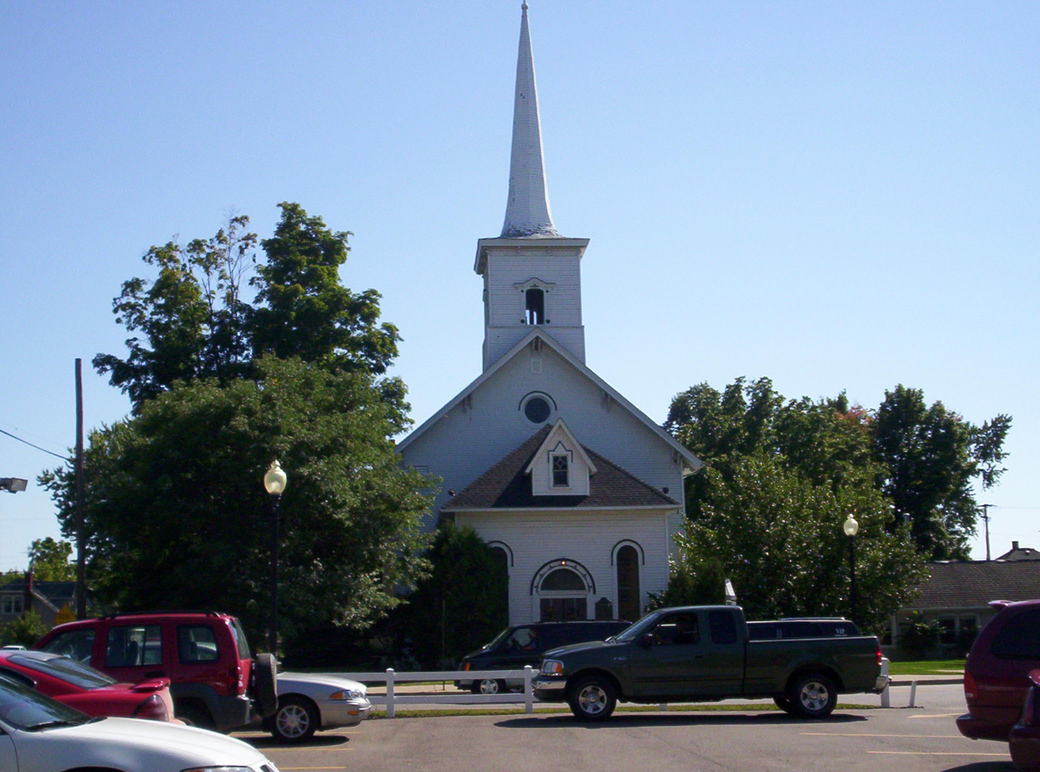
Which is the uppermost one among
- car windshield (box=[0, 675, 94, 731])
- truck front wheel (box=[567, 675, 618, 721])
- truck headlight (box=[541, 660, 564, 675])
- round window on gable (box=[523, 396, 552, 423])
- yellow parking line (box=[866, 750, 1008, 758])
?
round window on gable (box=[523, 396, 552, 423])

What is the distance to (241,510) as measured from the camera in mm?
29453

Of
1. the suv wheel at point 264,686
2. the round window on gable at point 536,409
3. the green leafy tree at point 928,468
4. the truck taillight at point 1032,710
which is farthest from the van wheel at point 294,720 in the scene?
the green leafy tree at point 928,468

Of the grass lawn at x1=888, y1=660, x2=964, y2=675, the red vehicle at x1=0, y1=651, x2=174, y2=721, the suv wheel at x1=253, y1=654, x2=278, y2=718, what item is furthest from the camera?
the grass lawn at x1=888, y1=660, x2=964, y2=675

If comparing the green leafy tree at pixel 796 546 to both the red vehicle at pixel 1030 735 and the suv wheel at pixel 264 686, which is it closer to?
the suv wheel at pixel 264 686

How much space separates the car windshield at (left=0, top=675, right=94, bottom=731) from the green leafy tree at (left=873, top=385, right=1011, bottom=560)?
196 ft

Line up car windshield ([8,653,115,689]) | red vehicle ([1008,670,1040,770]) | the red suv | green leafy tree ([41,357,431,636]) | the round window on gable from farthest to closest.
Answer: the round window on gable → green leafy tree ([41,357,431,636]) → the red suv → car windshield ([8,653,115,689]) → red vehicle ([1008,670,1040,770])

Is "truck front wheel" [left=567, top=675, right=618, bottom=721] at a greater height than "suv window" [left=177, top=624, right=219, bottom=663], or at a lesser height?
lesser

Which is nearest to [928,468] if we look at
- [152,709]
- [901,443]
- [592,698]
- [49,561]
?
[901,443]

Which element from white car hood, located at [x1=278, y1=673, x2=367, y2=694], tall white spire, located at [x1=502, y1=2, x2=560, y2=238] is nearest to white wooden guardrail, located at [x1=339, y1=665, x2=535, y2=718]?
white car hood, located at [x1=278, y1=673, x2=367, y2=694]

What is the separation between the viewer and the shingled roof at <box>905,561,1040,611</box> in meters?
55.5

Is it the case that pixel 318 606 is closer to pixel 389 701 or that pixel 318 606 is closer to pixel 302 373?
pixel 302 373

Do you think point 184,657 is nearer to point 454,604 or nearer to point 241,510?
point 241,510

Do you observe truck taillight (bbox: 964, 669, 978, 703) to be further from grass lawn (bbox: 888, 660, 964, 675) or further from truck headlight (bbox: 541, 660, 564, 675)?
grass lawn (bbox: 888, 660, 964, 675)

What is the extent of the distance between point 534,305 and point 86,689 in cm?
3353
